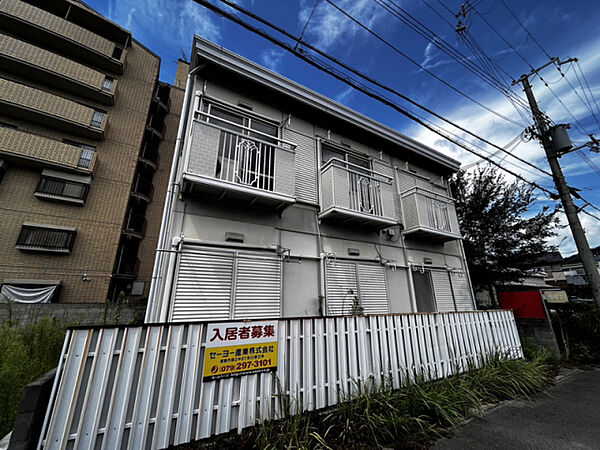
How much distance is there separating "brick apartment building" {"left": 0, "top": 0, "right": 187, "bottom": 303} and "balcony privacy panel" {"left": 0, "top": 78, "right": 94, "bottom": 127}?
0.12 feet

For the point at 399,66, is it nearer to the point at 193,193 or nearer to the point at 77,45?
the point at 193,193

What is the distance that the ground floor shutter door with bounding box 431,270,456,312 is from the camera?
691 cm

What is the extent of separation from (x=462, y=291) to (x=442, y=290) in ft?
3.45

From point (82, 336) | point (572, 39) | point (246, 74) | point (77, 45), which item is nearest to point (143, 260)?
point (77, 45)

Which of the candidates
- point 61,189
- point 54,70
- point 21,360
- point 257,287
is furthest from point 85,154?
point 257,287

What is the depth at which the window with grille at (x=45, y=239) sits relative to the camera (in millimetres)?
9250

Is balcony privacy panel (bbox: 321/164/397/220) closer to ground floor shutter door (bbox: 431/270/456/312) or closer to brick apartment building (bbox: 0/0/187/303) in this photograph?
ground floor shutter door (bbox: 431/270/456/312)

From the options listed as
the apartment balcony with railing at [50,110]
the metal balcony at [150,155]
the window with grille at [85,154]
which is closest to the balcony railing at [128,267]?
the window with grille at [85,154]

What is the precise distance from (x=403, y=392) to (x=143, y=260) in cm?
1497

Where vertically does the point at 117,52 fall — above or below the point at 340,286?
above

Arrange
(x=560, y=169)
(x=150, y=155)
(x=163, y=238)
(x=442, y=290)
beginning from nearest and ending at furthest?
(x=163, y=238)
(x=442, y=290)
(x=560, y=169)
(x=150, y=155)

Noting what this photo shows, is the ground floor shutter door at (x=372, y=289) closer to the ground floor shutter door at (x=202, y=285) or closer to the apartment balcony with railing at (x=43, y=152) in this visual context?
the ground floor shutter door at (x=202, y=285)

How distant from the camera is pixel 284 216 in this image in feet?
17.2

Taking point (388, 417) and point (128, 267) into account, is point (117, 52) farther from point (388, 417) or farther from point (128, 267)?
point (388, 417)
